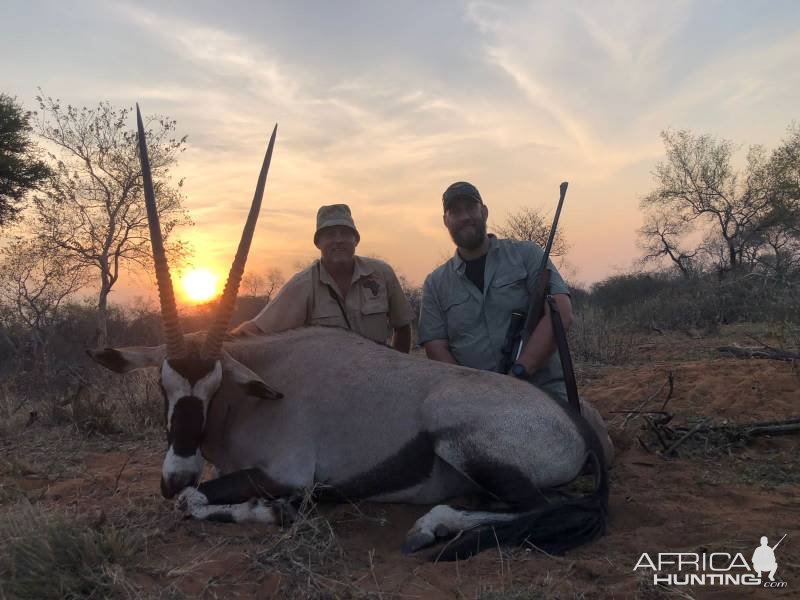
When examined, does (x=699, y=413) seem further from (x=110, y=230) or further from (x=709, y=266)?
(x=709, y=266)

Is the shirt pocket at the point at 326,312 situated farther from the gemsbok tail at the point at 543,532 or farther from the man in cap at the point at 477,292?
the gemsbok tail at the point at 543,532

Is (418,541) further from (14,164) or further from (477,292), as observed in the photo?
(14,164)

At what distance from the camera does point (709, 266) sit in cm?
3036

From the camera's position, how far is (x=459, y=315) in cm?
516

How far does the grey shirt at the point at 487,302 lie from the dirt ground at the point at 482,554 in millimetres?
1213

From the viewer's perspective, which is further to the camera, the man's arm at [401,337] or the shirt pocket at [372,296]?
the man's arm at [401,337]

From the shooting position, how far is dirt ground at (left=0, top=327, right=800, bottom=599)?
2447 millimetres

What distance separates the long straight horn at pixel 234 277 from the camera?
3.58 m

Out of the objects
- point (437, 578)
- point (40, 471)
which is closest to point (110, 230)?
point (40, 471)

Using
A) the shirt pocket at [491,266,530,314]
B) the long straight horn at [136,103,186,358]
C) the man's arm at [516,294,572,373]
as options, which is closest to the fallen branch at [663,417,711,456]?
the man's arm at [516,294,572,373]

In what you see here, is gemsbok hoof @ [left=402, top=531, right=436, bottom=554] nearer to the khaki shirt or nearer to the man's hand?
the man's hand

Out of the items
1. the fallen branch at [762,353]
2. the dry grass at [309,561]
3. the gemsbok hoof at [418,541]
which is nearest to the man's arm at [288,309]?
the dry grass at [309,561]

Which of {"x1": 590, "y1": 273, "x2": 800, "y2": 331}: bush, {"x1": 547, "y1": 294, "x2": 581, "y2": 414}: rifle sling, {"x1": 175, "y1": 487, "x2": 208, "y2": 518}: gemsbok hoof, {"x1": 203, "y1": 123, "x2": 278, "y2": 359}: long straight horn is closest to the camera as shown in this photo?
{"x1": 175, "y1": 487, "x2": 208, "y2": 518}: gemsbok hoof

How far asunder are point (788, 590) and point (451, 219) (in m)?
3.60
